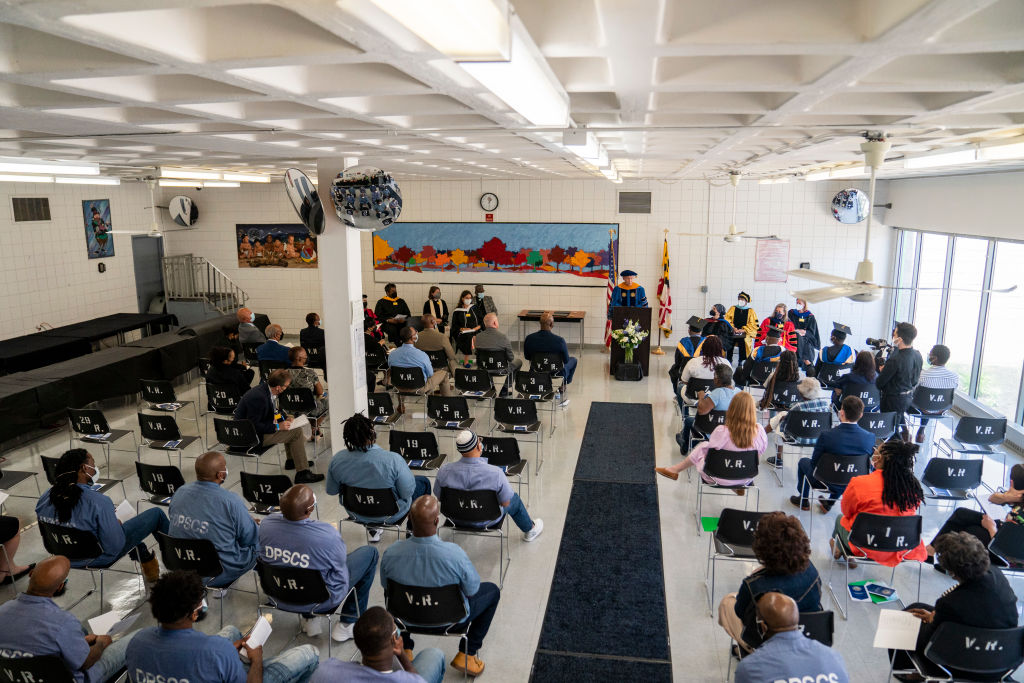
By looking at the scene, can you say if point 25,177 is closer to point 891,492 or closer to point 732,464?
point 732,464

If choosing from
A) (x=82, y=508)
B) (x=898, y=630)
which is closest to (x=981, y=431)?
(x=898, y=630)

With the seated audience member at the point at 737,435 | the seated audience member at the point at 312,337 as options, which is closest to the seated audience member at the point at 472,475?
the seated audience member at the point at 737,435

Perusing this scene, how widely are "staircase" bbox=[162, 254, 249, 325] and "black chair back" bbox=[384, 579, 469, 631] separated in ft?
35.3

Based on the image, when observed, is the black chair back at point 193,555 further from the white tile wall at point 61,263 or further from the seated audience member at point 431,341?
the white tile wall at point 61,263

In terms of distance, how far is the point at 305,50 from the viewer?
1956 millimetres

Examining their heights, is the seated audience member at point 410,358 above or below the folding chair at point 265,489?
above

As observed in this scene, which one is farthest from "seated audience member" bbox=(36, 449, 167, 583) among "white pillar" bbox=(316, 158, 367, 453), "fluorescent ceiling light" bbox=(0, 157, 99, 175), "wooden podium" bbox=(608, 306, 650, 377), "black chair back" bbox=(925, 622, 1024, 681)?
"wooden podium" bbox=(608, 306, 650, 377)

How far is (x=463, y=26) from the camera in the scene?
1674mm

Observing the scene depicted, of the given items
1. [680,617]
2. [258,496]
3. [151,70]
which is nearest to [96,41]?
[151,70]

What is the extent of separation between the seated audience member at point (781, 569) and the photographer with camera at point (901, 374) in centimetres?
440

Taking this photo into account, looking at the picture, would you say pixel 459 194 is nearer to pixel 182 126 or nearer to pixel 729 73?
pixel 182 126

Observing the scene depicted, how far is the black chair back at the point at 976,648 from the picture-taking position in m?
3.28

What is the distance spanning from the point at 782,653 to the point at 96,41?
10.5ft

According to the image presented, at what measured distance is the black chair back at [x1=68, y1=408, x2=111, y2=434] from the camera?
264 inches
